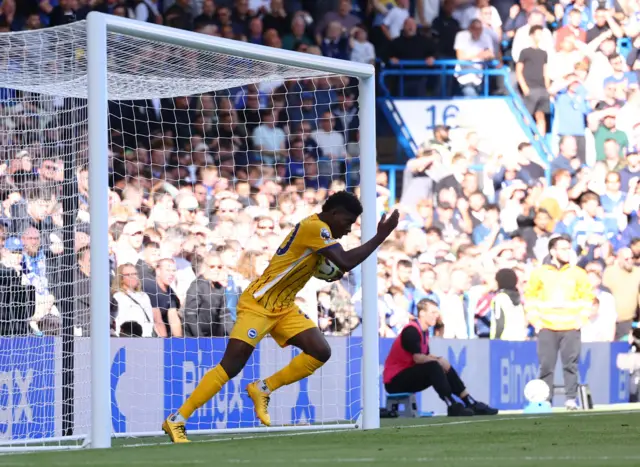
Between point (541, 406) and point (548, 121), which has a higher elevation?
point (548, 121)

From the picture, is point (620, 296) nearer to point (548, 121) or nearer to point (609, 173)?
point (609, 173)

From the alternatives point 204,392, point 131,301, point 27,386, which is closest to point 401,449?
point 204,392

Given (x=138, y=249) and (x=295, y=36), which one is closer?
(x=138, y=249)

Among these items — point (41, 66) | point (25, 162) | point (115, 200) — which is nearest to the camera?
point (41, 66)

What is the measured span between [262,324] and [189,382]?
2.80 meters

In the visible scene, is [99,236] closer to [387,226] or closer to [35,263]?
[387,226]

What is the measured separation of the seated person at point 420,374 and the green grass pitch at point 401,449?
298cm

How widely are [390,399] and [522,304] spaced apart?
392 centimetres

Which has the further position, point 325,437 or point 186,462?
point 325,437

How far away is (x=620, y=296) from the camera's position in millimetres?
17375

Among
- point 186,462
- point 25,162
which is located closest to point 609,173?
point 25,162

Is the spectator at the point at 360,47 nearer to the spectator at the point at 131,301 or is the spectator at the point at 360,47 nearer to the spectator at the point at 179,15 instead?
the spectator at the point at 179,15

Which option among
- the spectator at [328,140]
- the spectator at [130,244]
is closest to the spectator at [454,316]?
the spectator at [328,140]

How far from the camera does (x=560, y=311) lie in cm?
1464
